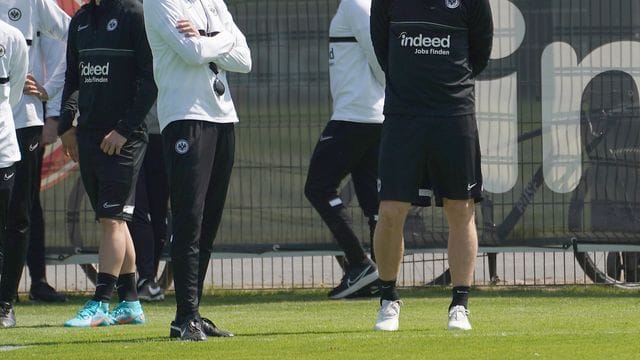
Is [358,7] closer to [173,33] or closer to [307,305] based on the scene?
[307,305]

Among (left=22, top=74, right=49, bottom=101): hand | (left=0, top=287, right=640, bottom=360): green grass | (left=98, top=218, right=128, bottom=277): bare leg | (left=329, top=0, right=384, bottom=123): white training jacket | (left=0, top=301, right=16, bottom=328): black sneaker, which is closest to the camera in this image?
(left=0, top=287, right=640, bottom=360): green grass

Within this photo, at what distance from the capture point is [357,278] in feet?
37.4

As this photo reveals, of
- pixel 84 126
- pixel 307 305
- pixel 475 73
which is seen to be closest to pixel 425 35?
pixel 475 73

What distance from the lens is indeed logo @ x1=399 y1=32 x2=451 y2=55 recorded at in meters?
8.45

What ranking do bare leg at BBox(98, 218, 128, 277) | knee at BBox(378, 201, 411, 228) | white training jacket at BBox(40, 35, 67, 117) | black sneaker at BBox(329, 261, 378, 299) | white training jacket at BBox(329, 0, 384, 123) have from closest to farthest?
1. knee at BBox(378, 201, 411, 228)
2. bare leg at BBox(98, 218, 128, 277)
3. white training jacket at BBox(40, 35, 67, 117)
4. white training jacket at BBox(329, 0, 384, 123)
5. black sneaker at BBox(329, 261, 378, 299)

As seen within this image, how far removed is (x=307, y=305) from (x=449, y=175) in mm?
2842

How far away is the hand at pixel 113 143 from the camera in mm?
9273

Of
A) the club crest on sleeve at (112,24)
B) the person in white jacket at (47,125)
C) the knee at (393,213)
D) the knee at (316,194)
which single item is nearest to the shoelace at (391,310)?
the knee at (393,213)

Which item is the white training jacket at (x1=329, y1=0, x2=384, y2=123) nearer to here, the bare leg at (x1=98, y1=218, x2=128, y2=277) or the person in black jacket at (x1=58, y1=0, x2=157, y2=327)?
the person in black jacket at (x1=58, y1=0, x2=157, y2=327)

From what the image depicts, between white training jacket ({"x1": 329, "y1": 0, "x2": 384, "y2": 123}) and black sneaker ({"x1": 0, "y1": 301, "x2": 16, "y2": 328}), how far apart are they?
286 cm

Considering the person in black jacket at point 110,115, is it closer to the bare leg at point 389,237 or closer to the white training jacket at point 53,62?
the white training jacket at point 53,62

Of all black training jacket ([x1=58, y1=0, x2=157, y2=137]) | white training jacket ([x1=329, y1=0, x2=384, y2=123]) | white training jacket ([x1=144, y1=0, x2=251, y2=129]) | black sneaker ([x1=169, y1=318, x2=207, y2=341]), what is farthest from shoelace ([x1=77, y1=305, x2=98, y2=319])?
white training jacket ([x1=329, y1=0, x2=384, y2=123])

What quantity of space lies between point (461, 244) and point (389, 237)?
420 millimetres

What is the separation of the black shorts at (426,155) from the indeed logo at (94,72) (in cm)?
196
